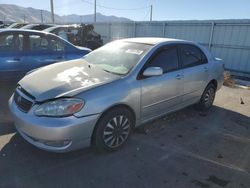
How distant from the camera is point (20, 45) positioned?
6102mm

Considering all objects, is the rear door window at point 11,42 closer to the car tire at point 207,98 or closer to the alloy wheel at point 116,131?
the alloy wheel at point 116,131

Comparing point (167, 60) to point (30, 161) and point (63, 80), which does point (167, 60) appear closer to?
point (63, 80)

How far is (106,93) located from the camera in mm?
3396

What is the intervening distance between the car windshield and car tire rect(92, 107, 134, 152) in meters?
0.64

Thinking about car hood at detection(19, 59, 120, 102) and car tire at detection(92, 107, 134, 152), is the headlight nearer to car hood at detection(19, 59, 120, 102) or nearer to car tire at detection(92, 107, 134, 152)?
car hood at detection(19, 59, 120, 102)

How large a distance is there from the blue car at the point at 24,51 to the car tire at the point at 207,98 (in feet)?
12.0

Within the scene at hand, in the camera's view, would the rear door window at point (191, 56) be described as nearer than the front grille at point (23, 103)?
No

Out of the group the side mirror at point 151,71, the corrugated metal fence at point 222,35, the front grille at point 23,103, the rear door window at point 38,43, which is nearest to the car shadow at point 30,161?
the front grille at point 23,103

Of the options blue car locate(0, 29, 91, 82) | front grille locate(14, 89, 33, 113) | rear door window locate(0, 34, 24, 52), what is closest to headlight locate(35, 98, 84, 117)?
front grille locate(14, 89, 33, 113)

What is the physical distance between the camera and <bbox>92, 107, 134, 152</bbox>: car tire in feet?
11.4

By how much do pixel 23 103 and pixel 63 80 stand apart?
62 centimetres

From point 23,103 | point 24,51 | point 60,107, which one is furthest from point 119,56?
point 24,51

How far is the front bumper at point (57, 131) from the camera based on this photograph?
3092 millimetres

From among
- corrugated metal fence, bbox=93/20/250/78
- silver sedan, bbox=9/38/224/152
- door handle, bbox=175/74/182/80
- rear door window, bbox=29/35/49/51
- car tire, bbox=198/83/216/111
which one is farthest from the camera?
corrugated metal fence, bbox=93/20/250/78
